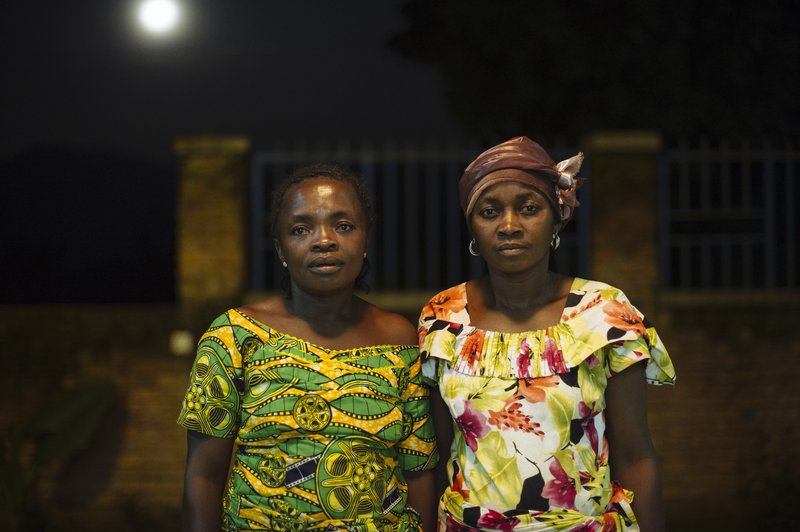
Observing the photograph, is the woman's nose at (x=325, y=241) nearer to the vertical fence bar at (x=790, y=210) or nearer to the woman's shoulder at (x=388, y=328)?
the woman's shoulder at (x=388, y=328)

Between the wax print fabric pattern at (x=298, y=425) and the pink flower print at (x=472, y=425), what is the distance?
0.17 metres

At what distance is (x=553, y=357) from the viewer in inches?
88.0

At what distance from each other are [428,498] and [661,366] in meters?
0.73

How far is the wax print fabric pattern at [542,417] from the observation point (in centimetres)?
218

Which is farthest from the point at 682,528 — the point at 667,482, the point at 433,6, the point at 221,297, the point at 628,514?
the point at 433,6

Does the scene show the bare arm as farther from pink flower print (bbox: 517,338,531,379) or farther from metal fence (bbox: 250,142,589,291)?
metal fence (bbox: 250,142,589,291)

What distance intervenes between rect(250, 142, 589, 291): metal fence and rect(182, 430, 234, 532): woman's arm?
419 centimetres

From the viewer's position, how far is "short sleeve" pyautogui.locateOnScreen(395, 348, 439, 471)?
2318mm

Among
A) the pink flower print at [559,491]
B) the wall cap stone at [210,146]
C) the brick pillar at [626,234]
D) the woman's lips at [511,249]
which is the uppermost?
the wall cap stone at [210,146]

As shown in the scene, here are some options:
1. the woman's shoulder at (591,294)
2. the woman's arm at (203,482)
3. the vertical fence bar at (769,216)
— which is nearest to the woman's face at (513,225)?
the woman's shoulder at (591,294)

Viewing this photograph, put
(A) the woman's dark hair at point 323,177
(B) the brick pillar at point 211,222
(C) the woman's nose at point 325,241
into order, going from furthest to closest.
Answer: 1. (B) the brick pillar at point 211,222
2. (A) the woman's dark hair at point 323,177
3. (C) the woman's nose at point 325,241

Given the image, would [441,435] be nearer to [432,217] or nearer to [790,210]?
[432,217]

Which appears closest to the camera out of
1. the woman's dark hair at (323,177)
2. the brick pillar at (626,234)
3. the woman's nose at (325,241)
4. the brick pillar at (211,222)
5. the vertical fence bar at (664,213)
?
the woman's nose at (325,241)

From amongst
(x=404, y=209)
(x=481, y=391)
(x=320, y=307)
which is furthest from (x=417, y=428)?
(x=404, y=209)
